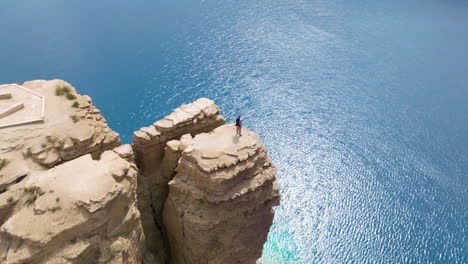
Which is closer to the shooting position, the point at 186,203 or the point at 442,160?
the point at 186,203

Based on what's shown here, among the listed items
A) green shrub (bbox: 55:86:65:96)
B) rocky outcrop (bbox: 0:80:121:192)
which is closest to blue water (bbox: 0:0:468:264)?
rocky outcrop (bbox: 0:80:121:192)

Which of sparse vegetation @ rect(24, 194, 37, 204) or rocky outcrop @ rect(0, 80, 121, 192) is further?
rocky outcrop @ rect(0, 80, 121, 192)

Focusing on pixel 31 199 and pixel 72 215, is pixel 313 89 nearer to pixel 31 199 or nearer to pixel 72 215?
pixel 72 215

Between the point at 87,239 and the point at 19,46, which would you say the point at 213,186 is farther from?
the point at 19,46

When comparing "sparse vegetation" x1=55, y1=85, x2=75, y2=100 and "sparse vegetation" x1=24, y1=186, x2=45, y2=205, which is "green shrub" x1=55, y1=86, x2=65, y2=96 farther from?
"sparse vegetation" x1=24, y1=186, x2=45, y2=205

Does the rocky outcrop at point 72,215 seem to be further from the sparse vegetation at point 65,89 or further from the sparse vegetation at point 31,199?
the sparse vegetation at point 65,89

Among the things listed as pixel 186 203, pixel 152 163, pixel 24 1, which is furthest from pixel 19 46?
pixel 186 203
